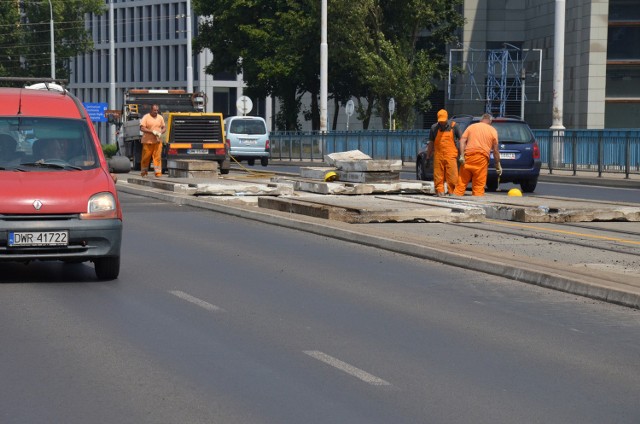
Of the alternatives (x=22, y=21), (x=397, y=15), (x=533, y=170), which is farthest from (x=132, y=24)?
(x=533, y=170)

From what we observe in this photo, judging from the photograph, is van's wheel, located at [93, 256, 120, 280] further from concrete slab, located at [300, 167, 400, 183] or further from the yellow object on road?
the yellow object on road

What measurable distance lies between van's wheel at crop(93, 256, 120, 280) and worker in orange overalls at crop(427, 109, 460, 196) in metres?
12.7

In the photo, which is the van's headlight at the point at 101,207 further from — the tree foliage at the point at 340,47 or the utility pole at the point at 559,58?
the tree foliage at the point at 340,47

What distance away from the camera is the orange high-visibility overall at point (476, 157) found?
2520 cm

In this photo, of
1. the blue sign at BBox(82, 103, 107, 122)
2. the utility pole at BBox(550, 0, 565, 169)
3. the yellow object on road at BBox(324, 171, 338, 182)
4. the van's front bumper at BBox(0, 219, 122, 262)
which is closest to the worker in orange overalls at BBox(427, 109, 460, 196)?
the yellow object on road at BBox(324, 171, 338, 182)

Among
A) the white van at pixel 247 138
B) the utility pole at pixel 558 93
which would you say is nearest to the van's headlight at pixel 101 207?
the utility pole at pixel 558 93

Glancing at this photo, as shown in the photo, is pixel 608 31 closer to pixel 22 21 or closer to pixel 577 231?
pixel 577 231

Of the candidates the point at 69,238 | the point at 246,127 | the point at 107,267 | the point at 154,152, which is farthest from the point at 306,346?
the point at 246,127

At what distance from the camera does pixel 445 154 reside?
25297 mm

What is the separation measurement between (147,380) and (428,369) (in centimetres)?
168

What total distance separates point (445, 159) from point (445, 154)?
99 millimetres

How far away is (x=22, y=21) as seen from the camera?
115312 mm

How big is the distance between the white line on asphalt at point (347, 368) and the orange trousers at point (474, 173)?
1657cm

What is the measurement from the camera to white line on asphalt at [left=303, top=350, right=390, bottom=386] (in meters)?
8.04
